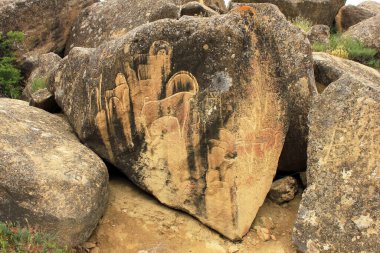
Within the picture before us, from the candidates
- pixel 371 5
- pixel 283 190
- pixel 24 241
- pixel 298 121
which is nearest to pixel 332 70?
pixel 298 121

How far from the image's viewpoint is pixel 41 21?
10109mm

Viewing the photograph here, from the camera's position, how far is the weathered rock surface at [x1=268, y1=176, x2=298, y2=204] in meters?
6.23

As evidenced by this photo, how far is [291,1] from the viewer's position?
12125 millimetres

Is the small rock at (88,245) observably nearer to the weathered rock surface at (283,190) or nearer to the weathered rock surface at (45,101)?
the weathered rock surface at (283,190)

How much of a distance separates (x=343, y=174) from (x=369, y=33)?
6.00m

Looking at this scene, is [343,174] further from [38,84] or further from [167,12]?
[38,84]

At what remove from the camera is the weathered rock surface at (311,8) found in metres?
12.2

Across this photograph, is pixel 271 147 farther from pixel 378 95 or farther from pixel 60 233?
pixel 60 233

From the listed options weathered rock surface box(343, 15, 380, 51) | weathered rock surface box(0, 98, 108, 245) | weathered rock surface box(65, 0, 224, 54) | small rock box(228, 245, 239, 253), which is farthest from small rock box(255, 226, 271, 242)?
weathered rock surface box(343, 15, 380, 51)

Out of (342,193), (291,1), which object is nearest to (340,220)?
(342,193)

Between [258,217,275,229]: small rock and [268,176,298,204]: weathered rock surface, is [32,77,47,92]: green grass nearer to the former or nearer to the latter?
[268,176,298,204]: weathered rock surface

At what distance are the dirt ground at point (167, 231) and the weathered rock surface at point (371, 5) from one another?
9796mm

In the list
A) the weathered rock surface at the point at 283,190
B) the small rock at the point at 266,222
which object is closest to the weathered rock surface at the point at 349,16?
the weathered rock surface at the point at 283,190

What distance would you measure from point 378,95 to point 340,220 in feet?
4.53
